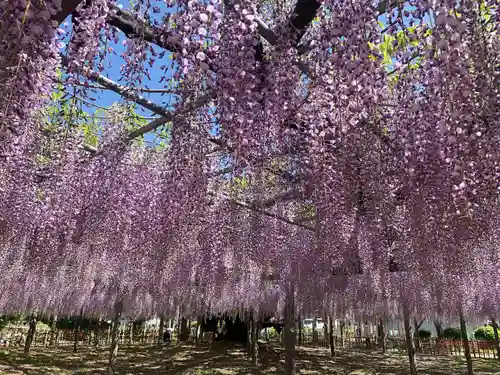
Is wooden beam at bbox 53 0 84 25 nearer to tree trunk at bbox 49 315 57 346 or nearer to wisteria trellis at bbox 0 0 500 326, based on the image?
wisteria trellis at bbox 0 0 500 326

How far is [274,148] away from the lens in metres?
4.64

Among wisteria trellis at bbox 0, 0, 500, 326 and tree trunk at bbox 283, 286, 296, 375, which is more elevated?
wisteria trellis at bbox 0, 0, 500, 326

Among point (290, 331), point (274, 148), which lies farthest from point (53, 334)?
→ point (274, 148)

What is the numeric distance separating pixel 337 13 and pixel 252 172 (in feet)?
7.22

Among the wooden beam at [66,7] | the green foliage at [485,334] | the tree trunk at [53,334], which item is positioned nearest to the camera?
the wooden beam at [66,7]

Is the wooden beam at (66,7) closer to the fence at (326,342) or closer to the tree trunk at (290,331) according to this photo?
the tree trunk at (290,331)

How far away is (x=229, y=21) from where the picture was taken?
118 inches

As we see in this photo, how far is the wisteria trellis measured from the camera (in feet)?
8.72

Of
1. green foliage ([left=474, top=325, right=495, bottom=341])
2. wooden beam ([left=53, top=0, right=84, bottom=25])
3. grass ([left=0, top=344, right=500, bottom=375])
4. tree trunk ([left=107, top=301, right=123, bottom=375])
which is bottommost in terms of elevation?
grass ([left=0, top=344, right=500, bottom=375])

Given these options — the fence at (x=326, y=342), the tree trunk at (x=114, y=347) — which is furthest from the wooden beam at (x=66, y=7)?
the fence at (x=326, y=342)

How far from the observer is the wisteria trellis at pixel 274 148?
8.72ft

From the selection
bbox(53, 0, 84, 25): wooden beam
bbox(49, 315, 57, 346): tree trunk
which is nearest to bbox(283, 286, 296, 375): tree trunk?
bbox(53, 0, 84, 25): wooden beam

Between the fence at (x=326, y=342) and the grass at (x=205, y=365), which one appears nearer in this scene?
the grass at (x=205, y=365)

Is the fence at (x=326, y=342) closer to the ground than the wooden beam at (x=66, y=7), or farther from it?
closer to the ground
